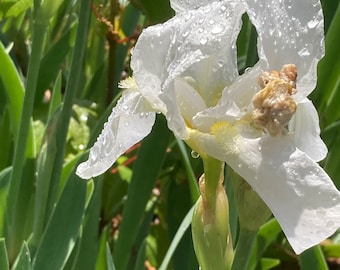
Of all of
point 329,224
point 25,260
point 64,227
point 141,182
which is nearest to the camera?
point 329,224

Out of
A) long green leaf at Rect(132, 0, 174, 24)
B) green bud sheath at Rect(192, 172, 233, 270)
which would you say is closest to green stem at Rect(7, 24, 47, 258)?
long green leaf at Rect(132, 0, 174, 24)

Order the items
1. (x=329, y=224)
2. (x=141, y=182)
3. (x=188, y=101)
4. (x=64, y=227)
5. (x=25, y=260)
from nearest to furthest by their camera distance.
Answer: (x=329, y=224) → (x=188, y=101) → (x=25, y=260) → (x=64, y=227) → (x=141, y=182)

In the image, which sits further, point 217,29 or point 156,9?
point 156,9

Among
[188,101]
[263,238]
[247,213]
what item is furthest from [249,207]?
[263,238]

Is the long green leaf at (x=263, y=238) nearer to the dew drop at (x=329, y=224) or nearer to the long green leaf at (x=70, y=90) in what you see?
the long green leaf at (x=70, y=90)

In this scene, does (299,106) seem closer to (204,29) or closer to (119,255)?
(204,29)

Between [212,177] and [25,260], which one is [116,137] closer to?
[212,177]

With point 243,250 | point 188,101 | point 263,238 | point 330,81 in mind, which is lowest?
point 263,238

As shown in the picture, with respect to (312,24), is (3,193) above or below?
below
